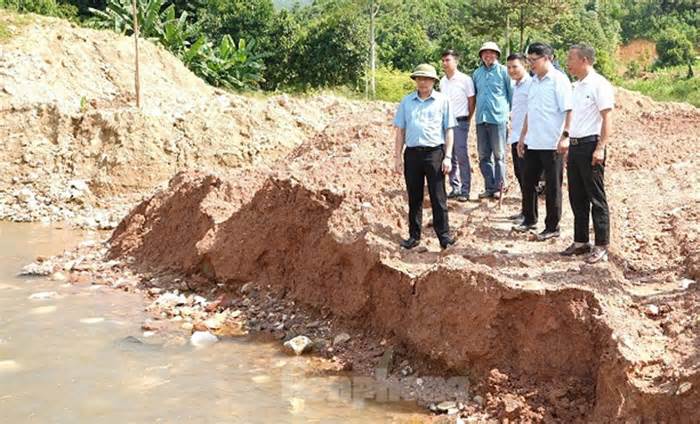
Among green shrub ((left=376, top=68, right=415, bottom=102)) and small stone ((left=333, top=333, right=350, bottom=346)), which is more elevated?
green shrub ((left=376, top=68, right=415, bottom=102))

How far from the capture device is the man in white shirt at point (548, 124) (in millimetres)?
7418

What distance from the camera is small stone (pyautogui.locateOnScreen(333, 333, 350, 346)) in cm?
715

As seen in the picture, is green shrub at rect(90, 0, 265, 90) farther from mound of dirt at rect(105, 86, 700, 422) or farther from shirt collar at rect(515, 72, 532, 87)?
shirt collar at rect(515, 72, 532, 87)

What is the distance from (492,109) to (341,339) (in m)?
3.13

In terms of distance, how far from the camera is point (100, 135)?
52.2 ft

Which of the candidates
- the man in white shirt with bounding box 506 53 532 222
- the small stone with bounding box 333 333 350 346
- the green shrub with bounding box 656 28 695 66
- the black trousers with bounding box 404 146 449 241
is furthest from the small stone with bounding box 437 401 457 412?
the green shrub with bounding box 656 28 695 66

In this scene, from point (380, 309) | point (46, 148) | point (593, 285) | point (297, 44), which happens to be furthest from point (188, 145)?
point (297, 44)

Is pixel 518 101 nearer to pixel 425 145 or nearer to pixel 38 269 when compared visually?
pixel 425 145

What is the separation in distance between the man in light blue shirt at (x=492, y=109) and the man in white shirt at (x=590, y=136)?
194 centimetres

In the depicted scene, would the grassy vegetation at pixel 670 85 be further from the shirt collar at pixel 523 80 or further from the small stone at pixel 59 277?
the small stone at pixel 59 277

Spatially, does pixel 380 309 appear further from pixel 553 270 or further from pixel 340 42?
pixel 340 42

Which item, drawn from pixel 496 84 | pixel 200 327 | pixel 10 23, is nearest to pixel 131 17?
pixel 10 23

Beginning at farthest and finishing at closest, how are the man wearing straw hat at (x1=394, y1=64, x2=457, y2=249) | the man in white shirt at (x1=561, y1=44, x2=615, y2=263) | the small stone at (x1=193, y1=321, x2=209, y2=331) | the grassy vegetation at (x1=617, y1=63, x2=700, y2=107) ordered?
the grassy vegetation at (x1=617, y1=63, x2=700, y2=107), the small stone at (x1=193, y1=321, x2=209, y2=331), the man wearing straw hat at (x1=394, y1=64, x2=457, y2=249), the man in white shirt at (x1=561, y1=44, x2=615, y2=263)

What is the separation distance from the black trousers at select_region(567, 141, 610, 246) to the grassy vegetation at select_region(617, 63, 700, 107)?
79.0ft
